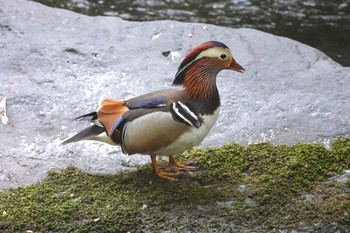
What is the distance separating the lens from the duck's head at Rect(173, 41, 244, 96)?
11.3 feet

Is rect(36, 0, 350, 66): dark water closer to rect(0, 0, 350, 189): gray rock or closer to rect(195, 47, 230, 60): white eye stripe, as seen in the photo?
rect(0, 0, 350, 189): gray rock

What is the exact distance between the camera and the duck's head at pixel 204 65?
345cm

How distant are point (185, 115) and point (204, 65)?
0.99 ft

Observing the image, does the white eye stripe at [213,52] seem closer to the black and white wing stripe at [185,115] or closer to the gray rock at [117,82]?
the black and white wing stripe at [185,115]

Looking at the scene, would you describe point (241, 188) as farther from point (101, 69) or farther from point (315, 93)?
point (101, 69)

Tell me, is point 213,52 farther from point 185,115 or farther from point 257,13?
point 257,13

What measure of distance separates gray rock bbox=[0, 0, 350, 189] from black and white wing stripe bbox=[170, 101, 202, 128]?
550 millimetres

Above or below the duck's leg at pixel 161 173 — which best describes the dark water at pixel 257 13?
below

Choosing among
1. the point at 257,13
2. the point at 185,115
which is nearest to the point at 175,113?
the point at 185,115

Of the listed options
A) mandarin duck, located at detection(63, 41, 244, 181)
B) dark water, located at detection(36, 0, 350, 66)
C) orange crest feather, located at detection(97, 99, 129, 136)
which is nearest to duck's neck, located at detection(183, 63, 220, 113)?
mandarin duck, located at detection(63, 41, 244, 181)

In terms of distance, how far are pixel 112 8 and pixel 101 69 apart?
2822 millimetres

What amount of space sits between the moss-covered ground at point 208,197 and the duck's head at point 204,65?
0.51 metres

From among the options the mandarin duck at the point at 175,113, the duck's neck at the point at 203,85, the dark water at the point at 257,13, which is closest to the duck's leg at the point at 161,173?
the mandarin duck at the point at 175,113

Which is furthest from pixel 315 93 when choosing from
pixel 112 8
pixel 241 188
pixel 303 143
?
pixel 112 8
